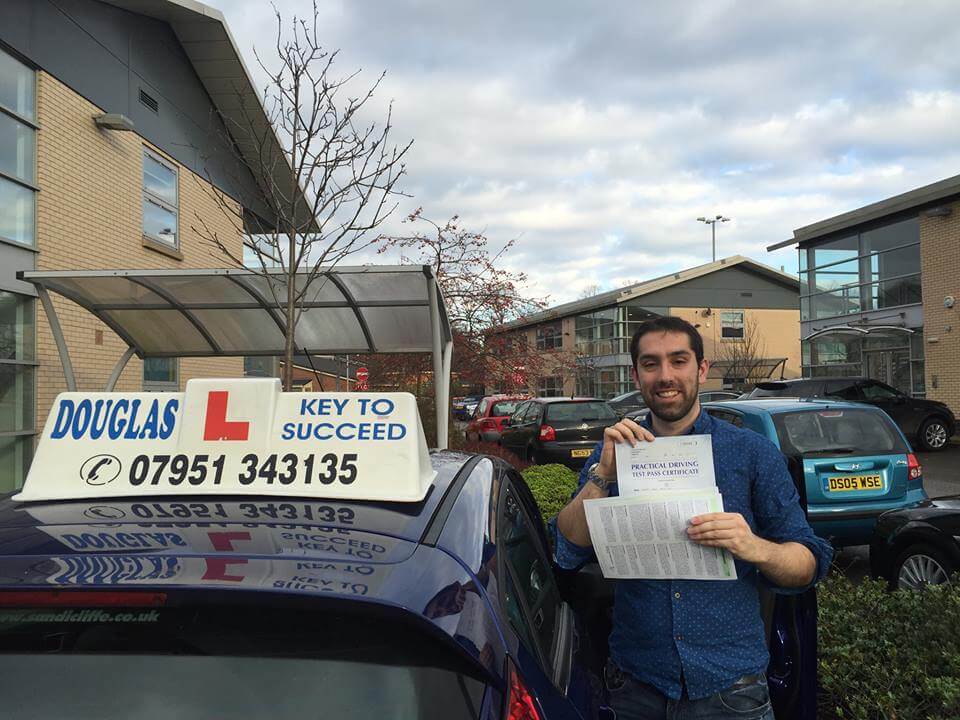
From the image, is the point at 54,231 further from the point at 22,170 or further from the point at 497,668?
the point at 497,668

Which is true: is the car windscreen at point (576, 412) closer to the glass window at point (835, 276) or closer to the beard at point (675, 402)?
the beard at point (675, 402)

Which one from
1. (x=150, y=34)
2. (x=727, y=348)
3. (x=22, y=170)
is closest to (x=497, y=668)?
(x=22, y=170)

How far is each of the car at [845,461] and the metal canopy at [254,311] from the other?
3297 mm

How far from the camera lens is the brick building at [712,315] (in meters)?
41.7

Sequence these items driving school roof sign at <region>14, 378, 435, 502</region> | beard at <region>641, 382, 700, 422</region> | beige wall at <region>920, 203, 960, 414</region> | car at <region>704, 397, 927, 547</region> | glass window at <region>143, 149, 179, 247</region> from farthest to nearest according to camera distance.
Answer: beige wall at <region>920, 203, 960, 414</region>
glass window at <region>143, 149, 179, 247</region>
car at <region>704, 397, 927, 547</region>
beard at <region>641, 382, 700, 422</region>
driving school roof sign at <region>14, 378, 435, 502</region>

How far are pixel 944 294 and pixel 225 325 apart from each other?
19.4 metres

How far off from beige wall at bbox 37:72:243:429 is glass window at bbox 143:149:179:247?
30cm

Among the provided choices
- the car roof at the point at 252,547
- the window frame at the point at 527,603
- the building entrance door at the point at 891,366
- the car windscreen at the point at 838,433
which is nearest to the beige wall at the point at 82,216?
the car windscreen at the point at 838,433

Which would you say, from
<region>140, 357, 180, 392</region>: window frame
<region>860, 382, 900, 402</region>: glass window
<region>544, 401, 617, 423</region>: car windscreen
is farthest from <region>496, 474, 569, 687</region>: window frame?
<region>860, 382, 900, 402</region>: glass window

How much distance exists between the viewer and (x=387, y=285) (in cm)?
621

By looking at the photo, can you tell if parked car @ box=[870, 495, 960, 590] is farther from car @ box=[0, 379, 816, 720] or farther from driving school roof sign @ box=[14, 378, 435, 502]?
driving school roof sign @ box=[14, 378, 435, 502]

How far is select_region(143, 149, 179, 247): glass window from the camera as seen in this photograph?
1220 centimetres

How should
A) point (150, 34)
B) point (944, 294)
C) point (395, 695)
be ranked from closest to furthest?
point (395, 695) < point (150, 34) < point (944, 294)

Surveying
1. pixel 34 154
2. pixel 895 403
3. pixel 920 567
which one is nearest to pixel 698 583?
pixel 920 567
